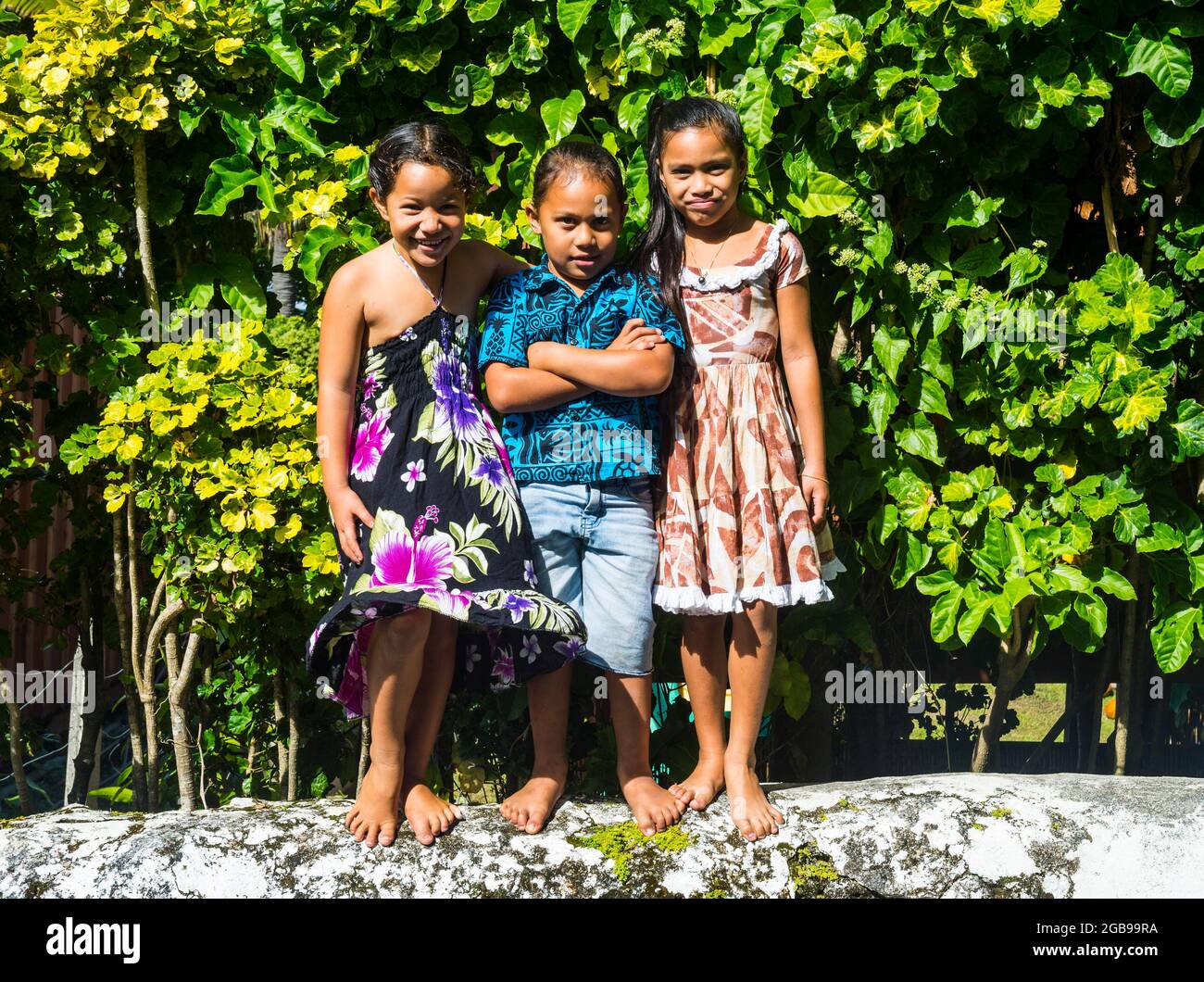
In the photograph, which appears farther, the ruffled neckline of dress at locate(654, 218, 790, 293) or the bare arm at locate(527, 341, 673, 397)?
the ruffled neckline of dress at locate(654, 218, 790, 293)

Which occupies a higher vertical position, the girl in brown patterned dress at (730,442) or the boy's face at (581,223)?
the boy's face at (581,223)

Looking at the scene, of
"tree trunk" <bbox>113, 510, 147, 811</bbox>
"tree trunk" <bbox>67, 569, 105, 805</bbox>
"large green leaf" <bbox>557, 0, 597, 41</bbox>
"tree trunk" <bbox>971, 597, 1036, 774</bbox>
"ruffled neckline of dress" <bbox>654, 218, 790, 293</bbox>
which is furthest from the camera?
"tree trunk" <bbox>67, 569, 105, 805</bbox>

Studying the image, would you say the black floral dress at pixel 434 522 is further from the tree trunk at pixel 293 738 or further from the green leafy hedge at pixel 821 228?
the tree trunk at pixel 293 738

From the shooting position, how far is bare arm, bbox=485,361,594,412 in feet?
8.44

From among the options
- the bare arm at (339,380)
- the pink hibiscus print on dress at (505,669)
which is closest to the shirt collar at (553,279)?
the bare arm at (339,380)

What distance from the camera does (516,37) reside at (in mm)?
2941

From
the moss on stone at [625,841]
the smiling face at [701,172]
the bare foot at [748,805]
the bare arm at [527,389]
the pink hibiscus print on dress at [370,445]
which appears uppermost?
the smiling face at [701,172]

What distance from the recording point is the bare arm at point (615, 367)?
2518 mm

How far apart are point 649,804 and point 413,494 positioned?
838 mm

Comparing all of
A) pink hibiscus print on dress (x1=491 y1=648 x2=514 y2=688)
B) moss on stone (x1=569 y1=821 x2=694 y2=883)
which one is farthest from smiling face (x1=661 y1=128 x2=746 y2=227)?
moss on stone (x1=569 y1=821 x2=694 y2=883)

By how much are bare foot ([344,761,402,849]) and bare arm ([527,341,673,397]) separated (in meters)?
0.90

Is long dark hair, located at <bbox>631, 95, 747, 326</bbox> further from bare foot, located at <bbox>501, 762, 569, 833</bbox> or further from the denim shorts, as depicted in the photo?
bare foot, located at <bbox>501, 762, 569, 833</bbox>

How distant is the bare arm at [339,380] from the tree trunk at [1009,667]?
1666mm

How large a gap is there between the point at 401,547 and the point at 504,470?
11.6 inches
